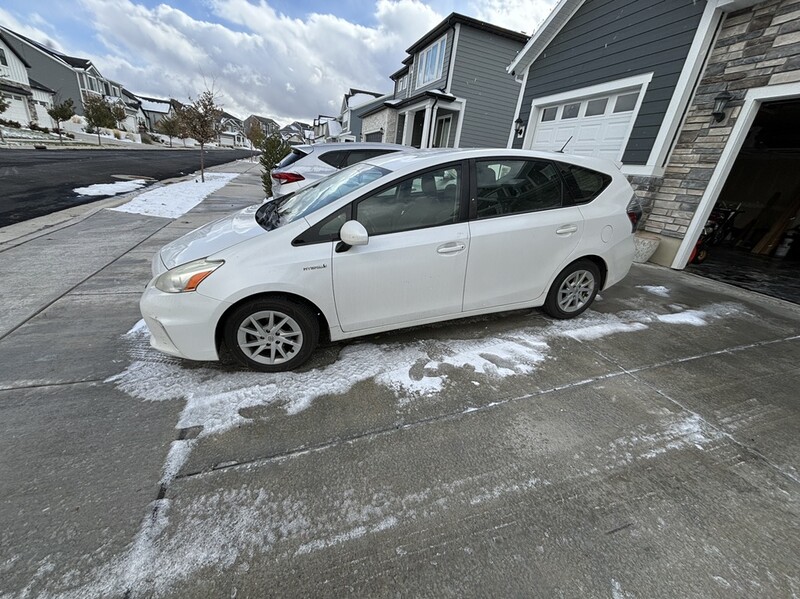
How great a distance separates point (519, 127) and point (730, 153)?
4.82 metres

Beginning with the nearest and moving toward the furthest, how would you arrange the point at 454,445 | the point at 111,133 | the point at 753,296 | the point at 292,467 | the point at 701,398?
the point at 292,467 < the point at 454,445 < the point at 701,398 < the point at 753,296 < the point at 111,133

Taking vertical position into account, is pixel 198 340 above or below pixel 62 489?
above

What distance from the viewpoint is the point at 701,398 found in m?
2.67

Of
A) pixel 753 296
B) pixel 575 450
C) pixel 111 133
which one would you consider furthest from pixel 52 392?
pixel 111 133

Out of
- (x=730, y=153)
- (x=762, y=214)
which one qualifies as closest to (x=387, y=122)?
(x=762, y=214)

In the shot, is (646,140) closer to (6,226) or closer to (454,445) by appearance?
(454,445)

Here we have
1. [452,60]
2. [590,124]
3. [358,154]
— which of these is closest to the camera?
[358,154]

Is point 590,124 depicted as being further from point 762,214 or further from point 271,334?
point 271,334

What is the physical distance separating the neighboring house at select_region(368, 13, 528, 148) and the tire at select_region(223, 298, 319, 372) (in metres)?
13.0

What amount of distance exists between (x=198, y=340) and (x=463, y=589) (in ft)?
6.82

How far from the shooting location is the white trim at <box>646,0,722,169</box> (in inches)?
206

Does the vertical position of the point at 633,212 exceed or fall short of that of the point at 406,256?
it exceeds it

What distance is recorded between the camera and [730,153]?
17.1 ft

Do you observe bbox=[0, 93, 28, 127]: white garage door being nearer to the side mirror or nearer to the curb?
the curb
